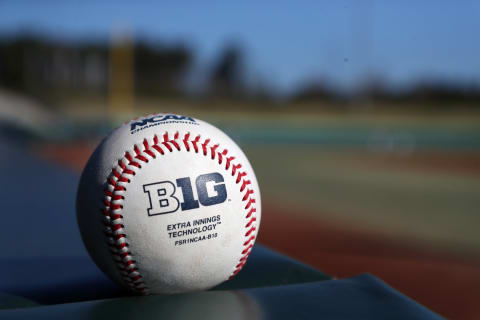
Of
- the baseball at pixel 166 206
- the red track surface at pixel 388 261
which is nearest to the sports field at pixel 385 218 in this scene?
the red track surface at pixel 388 261

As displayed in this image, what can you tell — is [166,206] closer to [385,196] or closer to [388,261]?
[388,261]

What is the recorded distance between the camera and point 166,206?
4.11 feet

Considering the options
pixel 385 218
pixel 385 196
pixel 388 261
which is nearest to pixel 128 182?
pixel 388 261

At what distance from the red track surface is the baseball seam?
4.01 ft

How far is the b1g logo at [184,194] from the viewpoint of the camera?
1250 mm

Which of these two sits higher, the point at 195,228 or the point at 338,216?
the point at 195,228

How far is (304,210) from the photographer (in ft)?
17.0

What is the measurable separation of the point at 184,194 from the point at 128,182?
0.14 m

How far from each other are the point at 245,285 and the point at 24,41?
33.1 m

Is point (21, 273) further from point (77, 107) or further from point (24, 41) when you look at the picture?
point (24, 41)

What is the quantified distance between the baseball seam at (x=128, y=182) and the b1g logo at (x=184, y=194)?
60mm

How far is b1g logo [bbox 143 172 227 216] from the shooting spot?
1250 mm

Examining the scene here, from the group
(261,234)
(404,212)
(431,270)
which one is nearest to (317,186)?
(404,212)

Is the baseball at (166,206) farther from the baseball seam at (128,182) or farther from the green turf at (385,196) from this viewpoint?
the green turf at (385,196)
